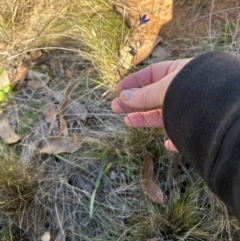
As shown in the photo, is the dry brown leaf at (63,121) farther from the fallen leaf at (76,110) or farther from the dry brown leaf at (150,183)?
the dry brown leaf at (150,183)

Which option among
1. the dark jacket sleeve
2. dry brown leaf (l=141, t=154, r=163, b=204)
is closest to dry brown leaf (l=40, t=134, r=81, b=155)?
dry brown leaf (l=141, t=154, r=163, b=204)

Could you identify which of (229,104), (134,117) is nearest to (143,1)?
(134,117)

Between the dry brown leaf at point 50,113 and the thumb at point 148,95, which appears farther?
the dry brown leaf at point 50,113

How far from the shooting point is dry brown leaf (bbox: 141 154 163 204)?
1.67 m

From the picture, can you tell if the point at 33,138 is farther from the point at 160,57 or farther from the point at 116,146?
the point at 160,57

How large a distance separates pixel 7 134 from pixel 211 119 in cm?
106

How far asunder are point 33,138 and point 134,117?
1.68 feet

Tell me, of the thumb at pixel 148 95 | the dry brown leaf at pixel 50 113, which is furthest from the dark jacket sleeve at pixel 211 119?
the dry brown leaf at pixel 50 113

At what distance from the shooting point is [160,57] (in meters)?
2.03

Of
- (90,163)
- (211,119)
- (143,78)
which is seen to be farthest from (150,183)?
(211,119)

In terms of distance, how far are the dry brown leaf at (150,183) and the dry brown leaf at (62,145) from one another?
282 millimetres

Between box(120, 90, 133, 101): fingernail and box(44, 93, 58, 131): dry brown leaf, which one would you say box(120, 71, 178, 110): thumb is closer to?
box(120, 90, 133, 101): fingernail

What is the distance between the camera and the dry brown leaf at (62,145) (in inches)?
72.9

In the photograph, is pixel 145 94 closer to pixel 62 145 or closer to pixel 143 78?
A: pixel 143 78
